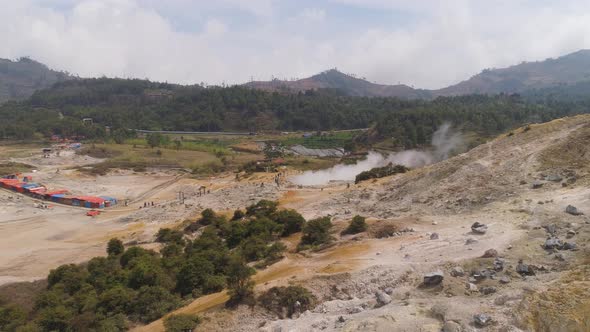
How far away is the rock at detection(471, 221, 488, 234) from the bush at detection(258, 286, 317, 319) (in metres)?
9.32

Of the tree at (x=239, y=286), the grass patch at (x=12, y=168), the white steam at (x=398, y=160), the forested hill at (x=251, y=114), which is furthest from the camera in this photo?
the forested hill at (x=251, y=114)

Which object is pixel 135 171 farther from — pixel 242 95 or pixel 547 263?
pixel 242 95

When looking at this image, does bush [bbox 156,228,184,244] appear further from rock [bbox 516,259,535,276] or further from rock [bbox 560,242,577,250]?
rock [bbox 560,242,577,250]

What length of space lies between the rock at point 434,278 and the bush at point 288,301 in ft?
14.9

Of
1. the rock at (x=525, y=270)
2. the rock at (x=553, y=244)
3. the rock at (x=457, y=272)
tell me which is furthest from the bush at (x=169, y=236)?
the rock at (x=553, y=244)

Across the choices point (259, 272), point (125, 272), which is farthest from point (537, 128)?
point (125, 272)

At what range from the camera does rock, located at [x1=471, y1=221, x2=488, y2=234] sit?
20867mm

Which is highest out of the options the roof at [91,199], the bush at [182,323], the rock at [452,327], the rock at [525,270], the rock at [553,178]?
the rock at [553,178]

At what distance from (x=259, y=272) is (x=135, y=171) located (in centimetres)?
7508

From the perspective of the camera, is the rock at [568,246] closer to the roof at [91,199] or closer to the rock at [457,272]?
the rock at [457,272]

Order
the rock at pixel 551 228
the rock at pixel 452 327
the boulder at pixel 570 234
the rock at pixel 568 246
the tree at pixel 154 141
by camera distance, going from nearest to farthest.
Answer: the rock at pixel 452 327, the rock at pixel 568 246, the boulder at pixel 570 234, the rock at pixel 551 228, the tree at pixel 154 141

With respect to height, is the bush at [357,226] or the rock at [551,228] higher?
the rock at [551,228]

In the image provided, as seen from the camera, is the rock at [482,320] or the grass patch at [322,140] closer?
the rock at [482,320]

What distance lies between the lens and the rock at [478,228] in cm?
2087
